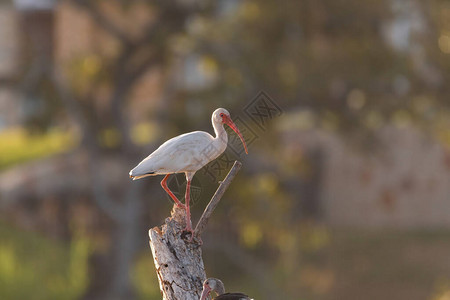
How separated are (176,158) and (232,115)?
18.7ft

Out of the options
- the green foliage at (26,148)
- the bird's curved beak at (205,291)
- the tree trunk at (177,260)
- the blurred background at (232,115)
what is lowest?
the bird's curved beak at (205,291)

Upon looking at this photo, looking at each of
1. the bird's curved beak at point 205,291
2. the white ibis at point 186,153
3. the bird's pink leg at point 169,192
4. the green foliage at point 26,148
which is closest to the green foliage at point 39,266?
the green foliage at point 26,148

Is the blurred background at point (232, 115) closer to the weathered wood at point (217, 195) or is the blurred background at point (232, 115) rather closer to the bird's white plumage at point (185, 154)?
the weathered wood at point (217, 195)

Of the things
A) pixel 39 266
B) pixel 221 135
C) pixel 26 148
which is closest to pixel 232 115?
pixel 39 266

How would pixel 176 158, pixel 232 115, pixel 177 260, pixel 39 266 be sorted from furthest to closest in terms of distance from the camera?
pixel 39 266 → pixel 232 115 → pixel 177 260 → pixel 176 158

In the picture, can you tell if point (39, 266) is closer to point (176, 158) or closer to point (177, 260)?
point (177, 260)

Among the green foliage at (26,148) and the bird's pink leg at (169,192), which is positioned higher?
the green foliage at (26,148)

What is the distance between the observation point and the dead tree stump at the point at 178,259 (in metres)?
2.95

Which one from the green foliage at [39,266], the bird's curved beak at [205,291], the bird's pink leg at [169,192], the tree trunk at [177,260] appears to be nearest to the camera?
the bird's curved beak at [205,291]

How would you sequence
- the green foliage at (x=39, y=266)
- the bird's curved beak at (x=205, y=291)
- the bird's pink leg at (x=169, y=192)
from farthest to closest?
the green foliage at (x=39, y=266) → the bird's pink leg at (x=169, y=192) → the bird's curved beak at (x=205, y=291)

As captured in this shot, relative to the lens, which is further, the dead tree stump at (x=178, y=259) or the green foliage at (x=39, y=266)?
the green foliage at (x=39, y=266)

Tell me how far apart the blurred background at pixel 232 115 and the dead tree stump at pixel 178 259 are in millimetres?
5845

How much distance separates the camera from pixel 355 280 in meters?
13.4

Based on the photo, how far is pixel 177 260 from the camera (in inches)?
116
